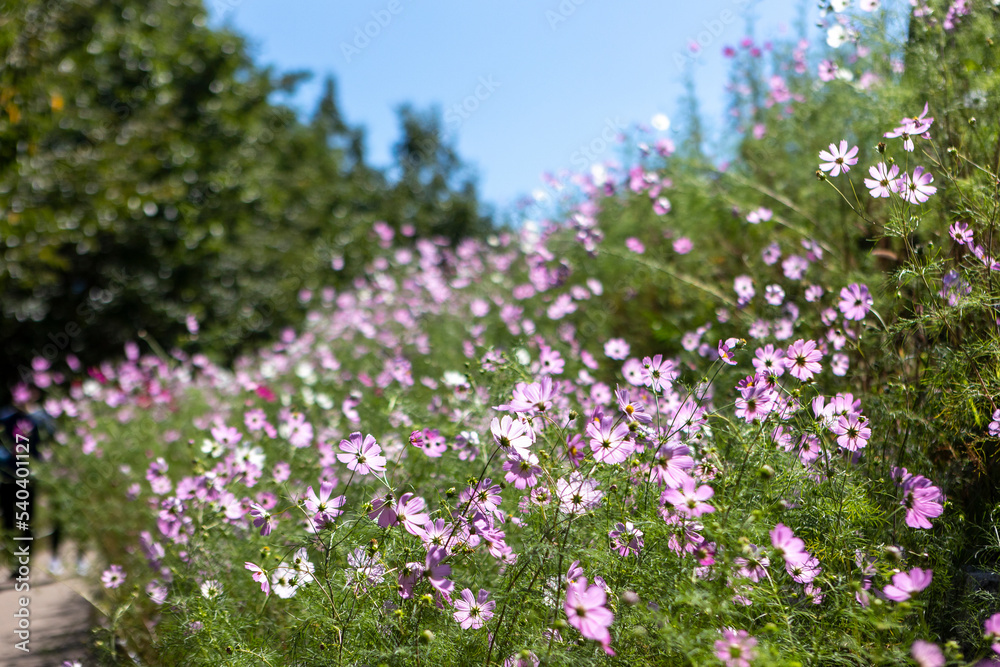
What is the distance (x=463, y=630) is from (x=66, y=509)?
3022 mm

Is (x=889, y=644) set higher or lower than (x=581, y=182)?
lower

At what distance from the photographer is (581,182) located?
5.14 m

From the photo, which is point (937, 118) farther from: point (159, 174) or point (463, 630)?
point (159, 174)

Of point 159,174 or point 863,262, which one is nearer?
point 863,262

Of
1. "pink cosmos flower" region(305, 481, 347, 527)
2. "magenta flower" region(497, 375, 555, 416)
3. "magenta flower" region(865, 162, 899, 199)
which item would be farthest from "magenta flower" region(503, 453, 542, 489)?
"magenta flower" region(865, 162, 899, 199)

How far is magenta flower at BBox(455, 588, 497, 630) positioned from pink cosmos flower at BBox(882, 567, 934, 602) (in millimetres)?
761

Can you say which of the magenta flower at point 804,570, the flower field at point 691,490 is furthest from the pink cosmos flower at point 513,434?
the magenta flower at point 804,570

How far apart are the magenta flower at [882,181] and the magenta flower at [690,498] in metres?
0.93

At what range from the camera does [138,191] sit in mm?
5828

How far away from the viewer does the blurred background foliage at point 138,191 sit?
480 cm

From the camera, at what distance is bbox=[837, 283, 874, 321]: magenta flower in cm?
188

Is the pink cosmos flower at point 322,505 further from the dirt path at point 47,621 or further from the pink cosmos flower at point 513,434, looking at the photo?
the dirt path at point 47,621

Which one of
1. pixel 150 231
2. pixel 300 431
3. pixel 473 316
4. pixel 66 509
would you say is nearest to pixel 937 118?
pixel 300 431

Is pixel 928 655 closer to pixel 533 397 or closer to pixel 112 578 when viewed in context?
pixel 533 397
